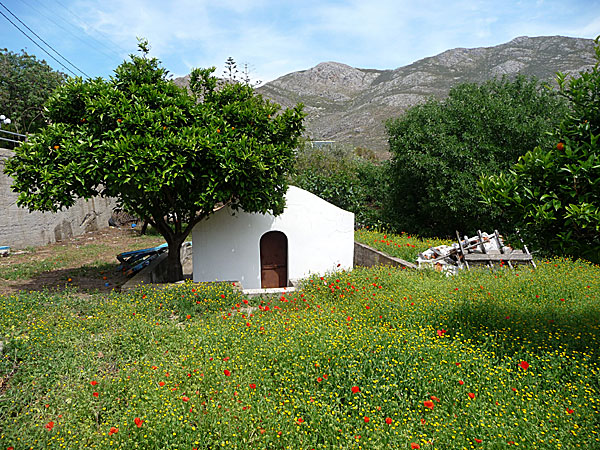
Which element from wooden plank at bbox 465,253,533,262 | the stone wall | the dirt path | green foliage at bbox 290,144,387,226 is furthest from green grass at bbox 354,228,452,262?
the dirt path

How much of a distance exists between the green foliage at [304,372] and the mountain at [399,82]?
111 feet

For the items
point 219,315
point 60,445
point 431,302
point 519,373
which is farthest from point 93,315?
point 519,373

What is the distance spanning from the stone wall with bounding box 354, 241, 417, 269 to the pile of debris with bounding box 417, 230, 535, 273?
0.53 meters

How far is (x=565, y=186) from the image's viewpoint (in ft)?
15.8

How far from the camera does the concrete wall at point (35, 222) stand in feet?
44.7

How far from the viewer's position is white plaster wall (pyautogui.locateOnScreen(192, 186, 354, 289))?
394 inches

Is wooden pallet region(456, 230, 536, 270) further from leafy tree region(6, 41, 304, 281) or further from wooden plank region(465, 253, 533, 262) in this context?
leafy tree region(6, 41, 304, 281)

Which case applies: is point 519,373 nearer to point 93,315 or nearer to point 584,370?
point 584,370

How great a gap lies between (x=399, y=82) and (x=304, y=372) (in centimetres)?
6424

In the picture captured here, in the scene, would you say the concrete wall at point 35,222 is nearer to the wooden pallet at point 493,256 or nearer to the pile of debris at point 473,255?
the pile of debris at point 473,255

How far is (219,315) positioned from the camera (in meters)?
6.83

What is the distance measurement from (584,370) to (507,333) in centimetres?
116

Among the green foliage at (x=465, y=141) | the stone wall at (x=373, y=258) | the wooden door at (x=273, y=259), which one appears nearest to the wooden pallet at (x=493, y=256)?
the stone wall at (x=373, y=258)

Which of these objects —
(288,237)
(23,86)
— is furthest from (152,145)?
(23,86)
